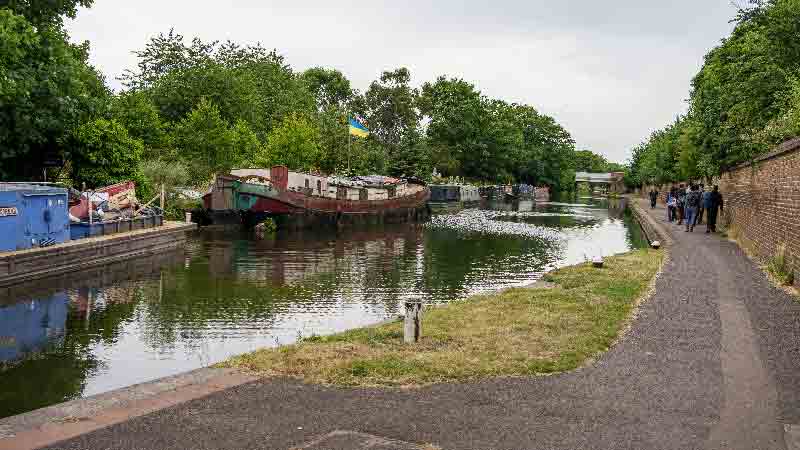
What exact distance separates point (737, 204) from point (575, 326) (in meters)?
19.8

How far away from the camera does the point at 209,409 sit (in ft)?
23.1

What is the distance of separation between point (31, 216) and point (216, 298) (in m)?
6.78

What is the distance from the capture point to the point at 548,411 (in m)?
7.03

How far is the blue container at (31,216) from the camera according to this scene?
19.8 meters

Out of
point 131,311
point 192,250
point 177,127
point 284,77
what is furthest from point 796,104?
point 284,77

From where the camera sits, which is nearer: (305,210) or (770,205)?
(770,205)

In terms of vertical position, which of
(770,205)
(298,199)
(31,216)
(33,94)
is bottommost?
(31,216)

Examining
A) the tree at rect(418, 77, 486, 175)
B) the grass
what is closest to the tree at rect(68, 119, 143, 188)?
the grass

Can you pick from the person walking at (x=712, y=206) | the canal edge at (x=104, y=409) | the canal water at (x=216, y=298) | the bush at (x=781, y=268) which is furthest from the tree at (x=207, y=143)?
the canal edge at (x=104, y=409)

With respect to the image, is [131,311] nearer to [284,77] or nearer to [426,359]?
[426,359]

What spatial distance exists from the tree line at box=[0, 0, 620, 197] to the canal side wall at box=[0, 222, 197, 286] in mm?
6113

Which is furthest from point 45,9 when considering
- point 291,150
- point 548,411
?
point 548,411

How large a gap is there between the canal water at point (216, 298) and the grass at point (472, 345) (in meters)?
0.95

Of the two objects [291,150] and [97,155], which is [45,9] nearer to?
[97,155]
